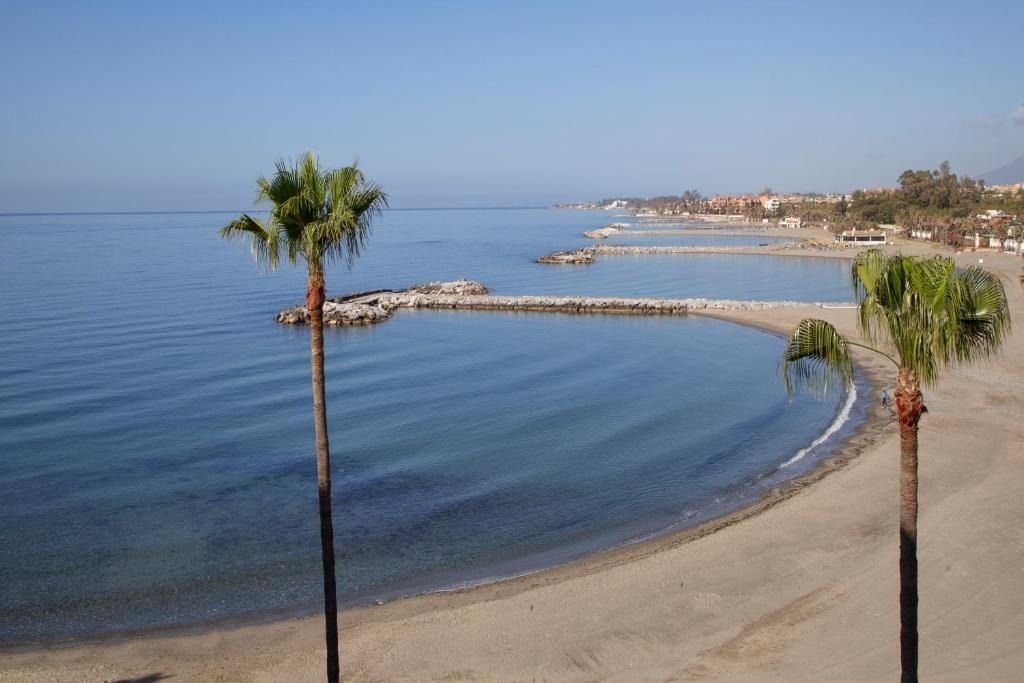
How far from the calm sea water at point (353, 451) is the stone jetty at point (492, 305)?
2754mm

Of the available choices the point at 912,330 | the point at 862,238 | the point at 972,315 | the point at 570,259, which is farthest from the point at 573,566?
the point at 862,238

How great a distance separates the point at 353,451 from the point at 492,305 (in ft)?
129

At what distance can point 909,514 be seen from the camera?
9688 mm

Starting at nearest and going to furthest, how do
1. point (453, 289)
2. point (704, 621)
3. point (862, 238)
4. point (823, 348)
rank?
point (823, 348)
point (704, 621)
point (453, 289)
point (862, 238)

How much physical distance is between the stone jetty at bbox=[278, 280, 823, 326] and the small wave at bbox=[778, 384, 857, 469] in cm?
2744

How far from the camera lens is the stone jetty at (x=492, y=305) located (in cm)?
5938

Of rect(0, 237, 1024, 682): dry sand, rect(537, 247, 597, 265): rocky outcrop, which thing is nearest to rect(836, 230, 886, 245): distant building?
rect(537, 247, 597, 265): rocky outcrop

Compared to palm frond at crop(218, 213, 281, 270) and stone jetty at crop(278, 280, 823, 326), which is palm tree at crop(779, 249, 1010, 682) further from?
stone jetty at crop(278, 280, 823, 326)

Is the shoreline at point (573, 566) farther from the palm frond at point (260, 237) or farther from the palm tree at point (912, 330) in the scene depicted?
the palm tree at point (912, 330)

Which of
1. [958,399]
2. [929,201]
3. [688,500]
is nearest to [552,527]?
[688,500]

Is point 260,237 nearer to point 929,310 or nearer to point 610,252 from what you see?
point 929,310

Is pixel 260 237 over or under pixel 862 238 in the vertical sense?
over

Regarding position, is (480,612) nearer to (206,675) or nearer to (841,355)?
(206,675)

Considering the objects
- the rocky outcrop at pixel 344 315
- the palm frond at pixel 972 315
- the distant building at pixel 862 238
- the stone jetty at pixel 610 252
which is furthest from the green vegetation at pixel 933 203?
the palm frond at pixel 972 315
